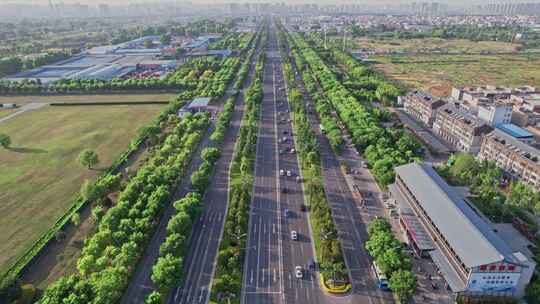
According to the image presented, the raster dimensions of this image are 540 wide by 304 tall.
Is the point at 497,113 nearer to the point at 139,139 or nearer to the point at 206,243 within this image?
the point at 206,243

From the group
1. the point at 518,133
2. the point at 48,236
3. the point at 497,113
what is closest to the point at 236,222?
the point at 48,236

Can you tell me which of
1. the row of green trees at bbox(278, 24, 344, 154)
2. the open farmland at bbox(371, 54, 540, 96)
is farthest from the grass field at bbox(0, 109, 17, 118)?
the open farmland at bbox(371, 54, 540, 96)

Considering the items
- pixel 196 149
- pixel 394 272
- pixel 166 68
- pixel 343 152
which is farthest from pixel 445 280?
pixel 166 68

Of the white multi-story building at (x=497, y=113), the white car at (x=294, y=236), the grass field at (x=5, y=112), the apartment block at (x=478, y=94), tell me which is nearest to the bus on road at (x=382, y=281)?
the white car at (x=294, y=236)

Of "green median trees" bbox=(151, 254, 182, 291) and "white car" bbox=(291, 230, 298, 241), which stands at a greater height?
"green median trees" bbox=(151, 254, 182, 291)

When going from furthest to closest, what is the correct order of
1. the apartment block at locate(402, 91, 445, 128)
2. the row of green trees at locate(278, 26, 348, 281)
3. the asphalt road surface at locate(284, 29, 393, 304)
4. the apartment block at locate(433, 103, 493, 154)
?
1. the apartment block at locate(402, 91, 445, 128)
2. the apartment block at locate(433, 103, 493, 154)
3. the row of green trees at locate(278, 26, 348, 281)
4. the asphalt road surface at locate(284, 29, 393, 304)

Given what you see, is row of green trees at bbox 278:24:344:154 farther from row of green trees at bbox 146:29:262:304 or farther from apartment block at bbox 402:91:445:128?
row of green trees at bbox 146:29:262:304

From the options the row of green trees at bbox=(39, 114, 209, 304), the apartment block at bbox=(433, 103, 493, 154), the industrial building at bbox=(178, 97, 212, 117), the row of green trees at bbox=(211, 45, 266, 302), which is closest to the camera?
the row of green trees at bbox=(39, 114, 209, 304)

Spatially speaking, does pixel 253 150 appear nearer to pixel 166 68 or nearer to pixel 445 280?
pixel 445 280
